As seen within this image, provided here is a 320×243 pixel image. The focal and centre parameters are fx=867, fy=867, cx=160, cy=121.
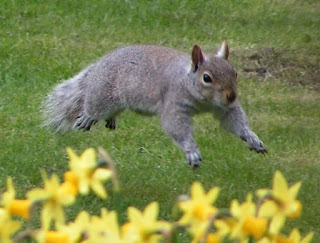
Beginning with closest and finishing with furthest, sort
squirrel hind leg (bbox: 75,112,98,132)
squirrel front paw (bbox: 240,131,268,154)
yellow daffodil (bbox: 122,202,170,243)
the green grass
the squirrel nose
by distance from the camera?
yellow daffodil (bbox: 122,202,170,243) < the squirrel nose < squirrel front paw (bbox: 240,131,268,154) < the green grass < squirrel hind leg (bbox: 75,112,98,132)

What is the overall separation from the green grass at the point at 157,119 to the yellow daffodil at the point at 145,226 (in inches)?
125

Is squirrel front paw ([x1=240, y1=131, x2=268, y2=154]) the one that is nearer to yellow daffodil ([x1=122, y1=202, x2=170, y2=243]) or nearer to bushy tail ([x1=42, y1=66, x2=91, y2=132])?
bushy tail ([x1=42, y1=66, x2=91, y2=132])

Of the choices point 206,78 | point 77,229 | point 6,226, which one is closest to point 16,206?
point 6,226

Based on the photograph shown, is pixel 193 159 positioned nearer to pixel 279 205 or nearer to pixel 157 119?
pixel 157 119

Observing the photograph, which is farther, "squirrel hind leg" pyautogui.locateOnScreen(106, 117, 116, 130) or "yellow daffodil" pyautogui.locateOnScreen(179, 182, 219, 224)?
"squirrel hind leg" pyautogui.locateOnScreen(106, 117, 116, 130)

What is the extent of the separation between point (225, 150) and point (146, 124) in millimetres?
827

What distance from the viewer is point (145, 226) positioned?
1798 mm

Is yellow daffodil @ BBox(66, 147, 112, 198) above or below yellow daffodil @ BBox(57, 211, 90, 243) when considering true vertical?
above

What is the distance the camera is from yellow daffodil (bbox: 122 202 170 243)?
1.78 meters

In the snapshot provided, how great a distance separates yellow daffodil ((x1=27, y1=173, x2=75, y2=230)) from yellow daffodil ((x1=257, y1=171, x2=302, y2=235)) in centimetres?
41

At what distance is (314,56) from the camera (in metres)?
8.66

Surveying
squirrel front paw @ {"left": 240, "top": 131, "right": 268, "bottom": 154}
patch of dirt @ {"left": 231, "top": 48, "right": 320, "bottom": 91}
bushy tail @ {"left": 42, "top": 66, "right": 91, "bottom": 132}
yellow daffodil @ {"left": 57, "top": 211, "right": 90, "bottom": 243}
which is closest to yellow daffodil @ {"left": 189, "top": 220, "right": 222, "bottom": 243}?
yellow daffodil @ {"left": 57, "top": 211, "right": 90, "bottom": 243}

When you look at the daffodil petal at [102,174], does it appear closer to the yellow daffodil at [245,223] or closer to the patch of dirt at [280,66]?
the yellow daffodil at [245,223]

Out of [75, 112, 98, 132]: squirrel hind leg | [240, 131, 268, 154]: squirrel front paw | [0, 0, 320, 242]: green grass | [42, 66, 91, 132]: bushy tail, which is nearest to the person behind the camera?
[240, 131, 268, 154]: squirrel front paw
